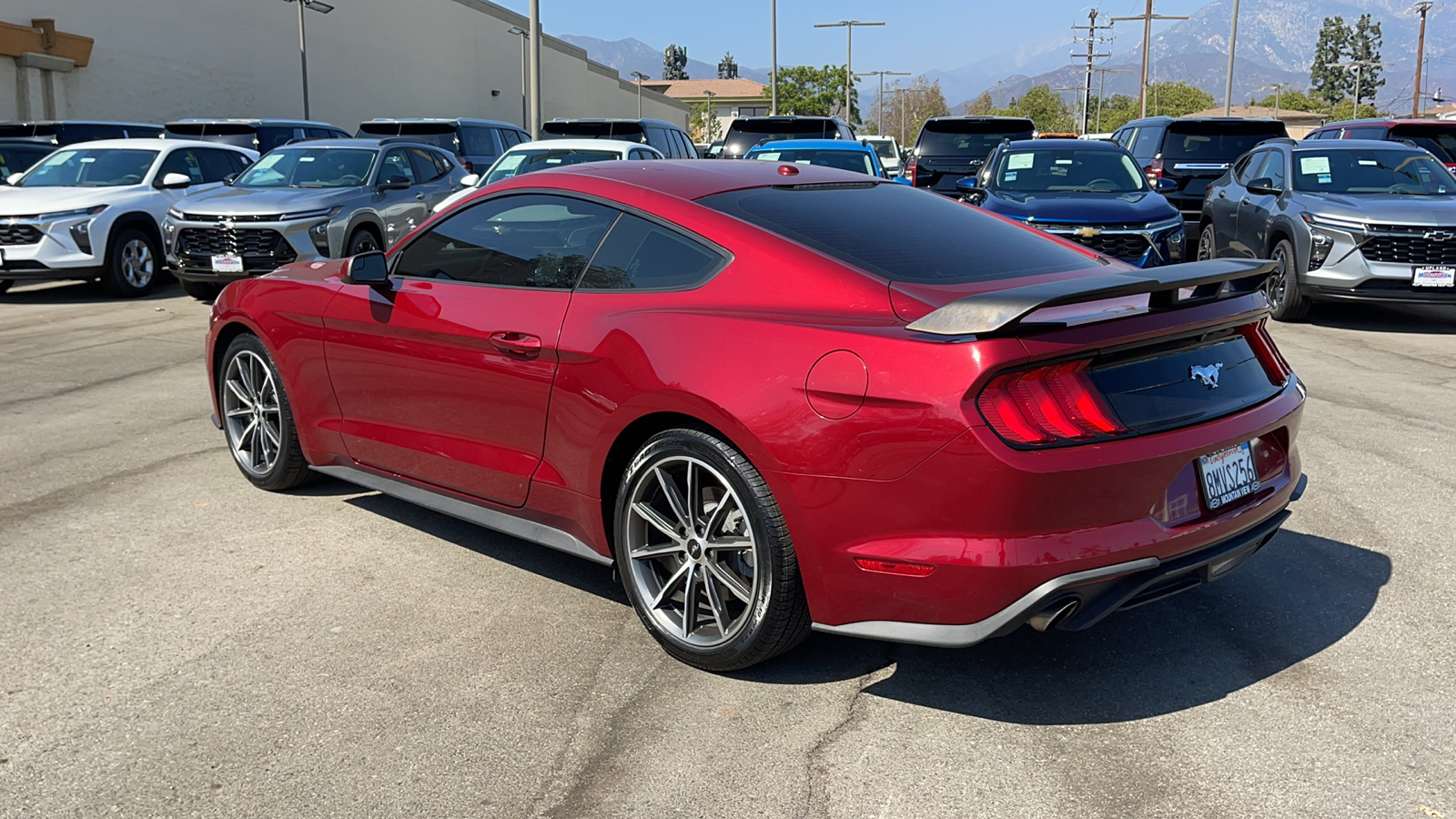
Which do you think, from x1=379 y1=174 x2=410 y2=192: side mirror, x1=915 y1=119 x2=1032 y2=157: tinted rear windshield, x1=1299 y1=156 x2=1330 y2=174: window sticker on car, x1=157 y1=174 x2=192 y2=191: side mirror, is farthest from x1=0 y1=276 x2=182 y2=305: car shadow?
x1=1299 y1=156 x2=1330 y2=174: window sticker on car

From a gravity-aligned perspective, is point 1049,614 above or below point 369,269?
below

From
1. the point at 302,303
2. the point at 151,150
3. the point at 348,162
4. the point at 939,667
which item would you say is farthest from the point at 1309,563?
the point at 151,150

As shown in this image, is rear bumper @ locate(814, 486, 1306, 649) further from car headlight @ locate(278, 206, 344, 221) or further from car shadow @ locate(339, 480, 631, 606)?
car headlight @ locate(278, 206, 344, 221)

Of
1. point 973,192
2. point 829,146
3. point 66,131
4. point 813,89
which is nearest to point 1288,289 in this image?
point 973,192

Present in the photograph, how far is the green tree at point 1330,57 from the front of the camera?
140000 millimetres

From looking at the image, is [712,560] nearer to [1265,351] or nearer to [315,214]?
[1265,351]

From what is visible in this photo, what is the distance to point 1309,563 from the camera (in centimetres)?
473

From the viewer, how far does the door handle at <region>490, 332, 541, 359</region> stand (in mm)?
4121

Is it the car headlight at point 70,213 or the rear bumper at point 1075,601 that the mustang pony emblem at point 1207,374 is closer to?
the rear bumper at point 1075,601


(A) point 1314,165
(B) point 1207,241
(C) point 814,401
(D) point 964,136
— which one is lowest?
(B) point 1207,241

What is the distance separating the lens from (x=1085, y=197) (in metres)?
11.7

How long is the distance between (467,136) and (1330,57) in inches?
5846

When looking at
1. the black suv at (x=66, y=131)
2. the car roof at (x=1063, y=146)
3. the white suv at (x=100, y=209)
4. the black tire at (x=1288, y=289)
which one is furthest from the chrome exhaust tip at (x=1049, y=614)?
the black suv at (x=66, y=131)

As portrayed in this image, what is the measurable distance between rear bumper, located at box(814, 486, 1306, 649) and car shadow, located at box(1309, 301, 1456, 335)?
9011 mm
